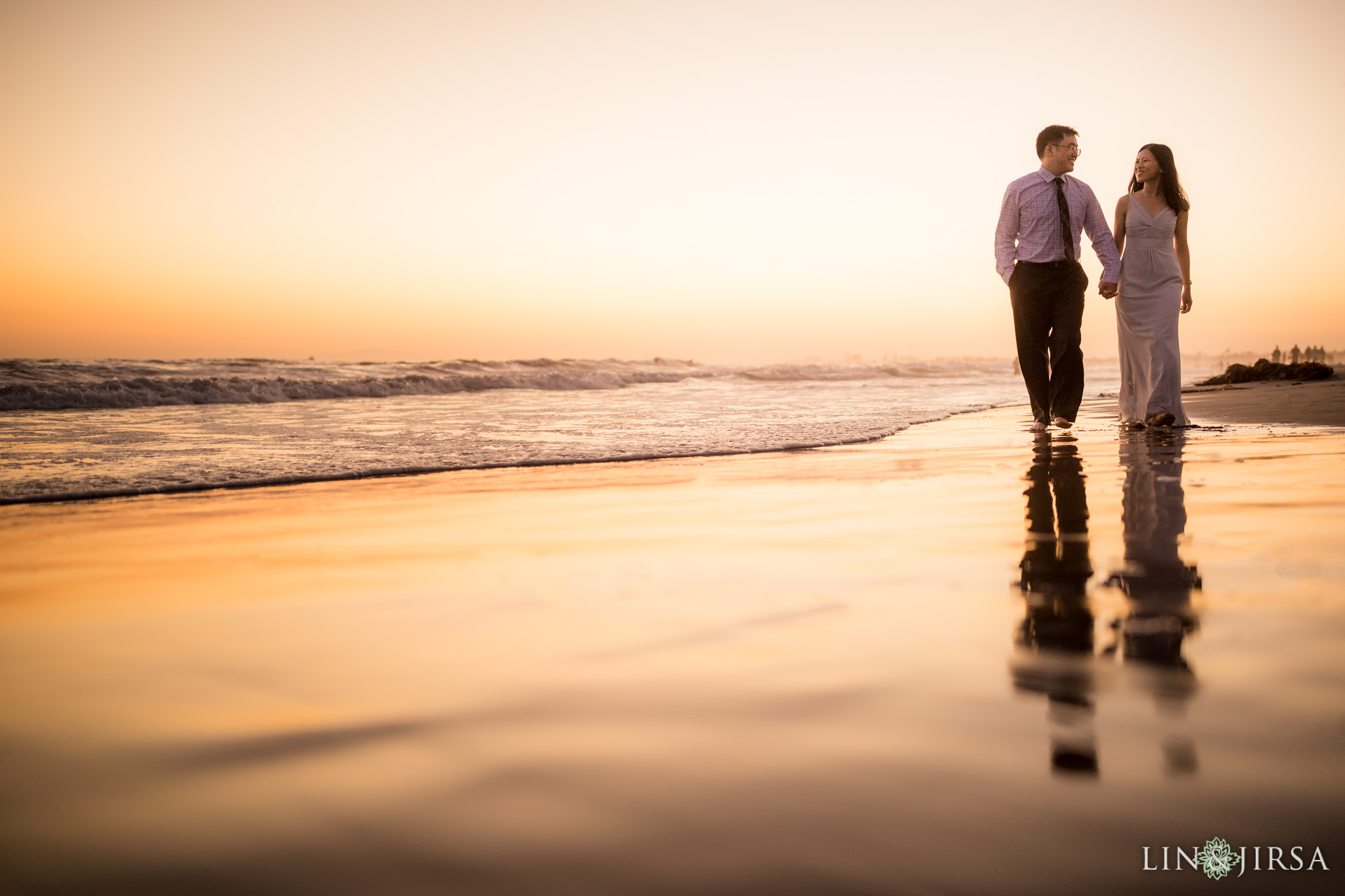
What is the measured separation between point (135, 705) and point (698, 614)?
0.84 metres

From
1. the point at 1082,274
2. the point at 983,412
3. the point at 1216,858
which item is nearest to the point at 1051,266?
the point at 1082,274

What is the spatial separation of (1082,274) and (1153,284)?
43 cm

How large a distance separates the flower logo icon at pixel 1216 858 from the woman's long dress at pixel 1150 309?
5.37 meters

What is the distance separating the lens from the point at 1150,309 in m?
5.77

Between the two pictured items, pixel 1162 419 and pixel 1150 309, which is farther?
pixel 1150 309

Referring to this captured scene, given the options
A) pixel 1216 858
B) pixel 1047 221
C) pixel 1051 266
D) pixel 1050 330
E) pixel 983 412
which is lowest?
pixel 1216 858

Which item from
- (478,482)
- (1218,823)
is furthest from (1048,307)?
(1218,823)

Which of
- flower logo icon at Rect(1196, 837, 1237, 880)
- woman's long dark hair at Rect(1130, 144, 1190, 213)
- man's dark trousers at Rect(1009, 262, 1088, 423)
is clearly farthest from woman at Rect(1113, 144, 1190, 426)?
flower logo icon at Rect(1196, 837, 1237, 880)

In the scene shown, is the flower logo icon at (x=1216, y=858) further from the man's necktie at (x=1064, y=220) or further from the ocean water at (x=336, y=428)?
the man's necktie at (x=1064, y=220)

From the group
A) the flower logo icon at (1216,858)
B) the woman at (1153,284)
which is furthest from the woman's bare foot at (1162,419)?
the flower logo icon at (1216,858)

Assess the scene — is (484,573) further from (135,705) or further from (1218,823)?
(1218,823)

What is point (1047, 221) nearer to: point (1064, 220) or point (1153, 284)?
point (1064, 220)

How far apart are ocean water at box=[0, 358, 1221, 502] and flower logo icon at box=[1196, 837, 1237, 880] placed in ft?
11.8

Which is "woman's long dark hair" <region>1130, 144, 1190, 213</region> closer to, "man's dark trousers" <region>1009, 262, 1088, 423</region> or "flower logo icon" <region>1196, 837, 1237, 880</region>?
"man's dark trousers" <region>1009, 262, 1088, 423</region>
